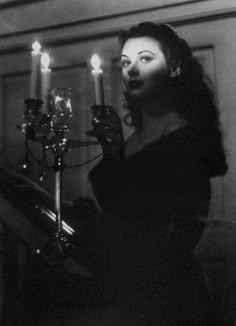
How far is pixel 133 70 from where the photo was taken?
948mm

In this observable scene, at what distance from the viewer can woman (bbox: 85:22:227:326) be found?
89cm

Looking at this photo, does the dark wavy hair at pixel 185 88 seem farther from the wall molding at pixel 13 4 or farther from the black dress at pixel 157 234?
the wall molding at pixel 13 4

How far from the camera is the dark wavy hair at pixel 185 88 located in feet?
2.99

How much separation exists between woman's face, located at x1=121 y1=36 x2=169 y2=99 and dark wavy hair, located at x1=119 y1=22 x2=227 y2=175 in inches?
0.4

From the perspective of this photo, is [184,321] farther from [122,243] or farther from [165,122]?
[165,122]

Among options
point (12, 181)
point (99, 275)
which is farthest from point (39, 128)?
point (99, 275)

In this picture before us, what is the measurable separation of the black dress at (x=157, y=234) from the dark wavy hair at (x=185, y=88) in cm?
3

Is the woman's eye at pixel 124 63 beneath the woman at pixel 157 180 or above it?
above

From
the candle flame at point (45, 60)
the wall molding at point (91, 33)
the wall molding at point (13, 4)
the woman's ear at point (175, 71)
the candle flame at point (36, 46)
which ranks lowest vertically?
the woman's ear at point (175, 71)

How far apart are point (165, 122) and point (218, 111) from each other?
0.35 feet

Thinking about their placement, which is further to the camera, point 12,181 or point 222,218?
point 12,181

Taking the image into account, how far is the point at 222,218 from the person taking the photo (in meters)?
0.88

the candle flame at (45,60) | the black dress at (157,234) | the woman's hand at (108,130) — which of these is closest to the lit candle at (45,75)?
the candle flame at (45,60)

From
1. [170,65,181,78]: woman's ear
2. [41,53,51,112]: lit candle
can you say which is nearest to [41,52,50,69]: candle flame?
[41,53,51,112]: lit candle
